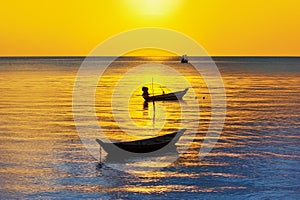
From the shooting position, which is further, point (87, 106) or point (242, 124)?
point (87, 106)

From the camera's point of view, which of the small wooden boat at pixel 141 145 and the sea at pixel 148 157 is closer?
the sea at pixel 148 157

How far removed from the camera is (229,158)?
3406 cm

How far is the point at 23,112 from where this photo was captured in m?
54.4

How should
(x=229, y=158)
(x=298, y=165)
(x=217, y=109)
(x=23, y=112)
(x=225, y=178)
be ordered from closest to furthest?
(x=225, y=178)
(x=298, y=165)
(x=229, y=158)
(x=23, y=112)
(x=217, y=109)

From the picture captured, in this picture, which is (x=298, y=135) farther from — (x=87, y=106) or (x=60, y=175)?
(x=87, y=106)

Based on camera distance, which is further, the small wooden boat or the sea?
the small wooden boat

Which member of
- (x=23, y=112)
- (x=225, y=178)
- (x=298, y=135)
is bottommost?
(x=225, y=178)

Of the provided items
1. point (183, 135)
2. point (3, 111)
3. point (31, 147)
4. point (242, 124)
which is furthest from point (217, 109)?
point (31, 147)

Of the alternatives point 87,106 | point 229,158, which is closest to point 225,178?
point 229,158

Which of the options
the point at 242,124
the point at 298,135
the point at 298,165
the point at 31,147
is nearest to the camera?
the point at 298,165

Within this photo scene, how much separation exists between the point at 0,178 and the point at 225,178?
1224cm

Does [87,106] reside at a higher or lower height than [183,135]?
higher

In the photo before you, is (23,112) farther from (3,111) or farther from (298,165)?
(298,165)

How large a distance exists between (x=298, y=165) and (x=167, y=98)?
4150cm
